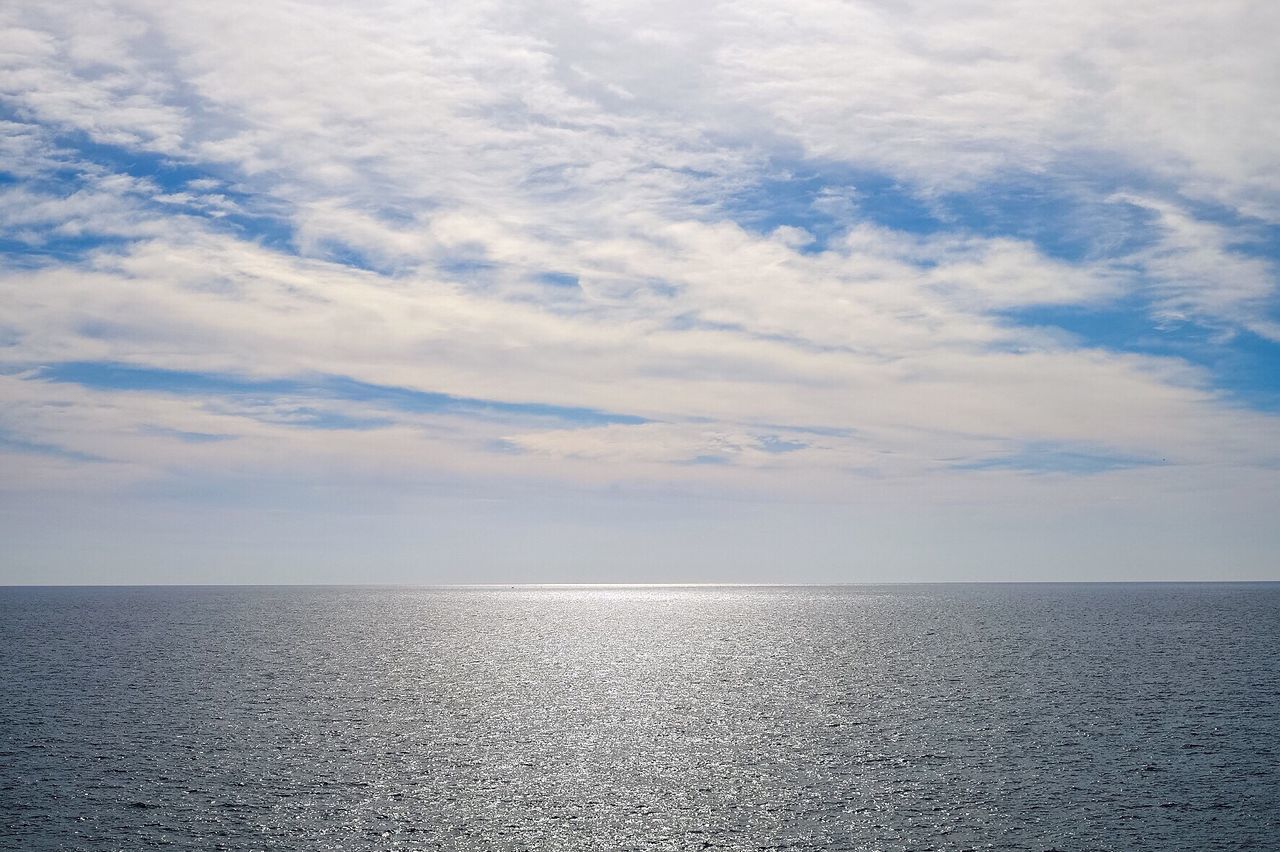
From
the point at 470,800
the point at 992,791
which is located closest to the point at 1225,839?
the point at 992,791

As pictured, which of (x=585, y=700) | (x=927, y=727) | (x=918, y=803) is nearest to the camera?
(x=918, y=803)

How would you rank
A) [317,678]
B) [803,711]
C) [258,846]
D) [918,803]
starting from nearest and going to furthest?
[258,846]
[918,803]
[803,711]
[317,678]

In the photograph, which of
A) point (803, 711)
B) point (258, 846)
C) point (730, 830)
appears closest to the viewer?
point (258, 846)

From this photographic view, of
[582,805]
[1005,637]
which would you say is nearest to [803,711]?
[582,805]

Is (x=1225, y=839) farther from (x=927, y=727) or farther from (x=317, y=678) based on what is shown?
(x=317, y=678)

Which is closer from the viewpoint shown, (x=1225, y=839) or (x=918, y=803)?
(x=1225, y=839)

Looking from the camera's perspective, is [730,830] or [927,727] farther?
[927,727]

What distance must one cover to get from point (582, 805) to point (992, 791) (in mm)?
22210

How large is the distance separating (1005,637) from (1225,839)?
146 m

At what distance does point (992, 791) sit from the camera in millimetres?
53625

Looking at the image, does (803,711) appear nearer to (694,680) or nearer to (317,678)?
(694,680)

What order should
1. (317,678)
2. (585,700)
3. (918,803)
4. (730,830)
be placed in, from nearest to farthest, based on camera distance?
(730,830), (918,803), (585,700), (317,678)

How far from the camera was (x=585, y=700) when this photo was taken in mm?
97438

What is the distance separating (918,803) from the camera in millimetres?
51188
